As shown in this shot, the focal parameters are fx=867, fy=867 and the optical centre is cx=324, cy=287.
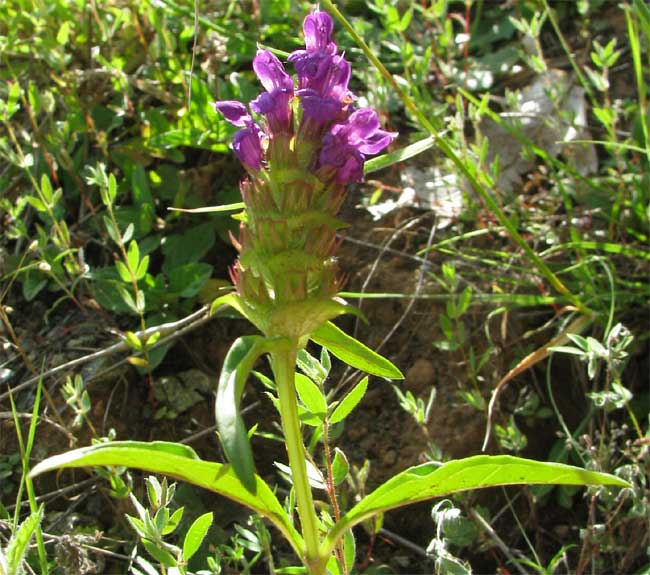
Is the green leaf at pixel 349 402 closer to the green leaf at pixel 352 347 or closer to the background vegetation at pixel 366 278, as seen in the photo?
the green leaf at pixel 352 347

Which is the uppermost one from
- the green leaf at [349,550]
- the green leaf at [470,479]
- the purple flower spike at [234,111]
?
the purple flower spike at [234,111]

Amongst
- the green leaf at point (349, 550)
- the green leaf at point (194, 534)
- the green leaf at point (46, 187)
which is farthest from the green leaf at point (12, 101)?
the green leaf at point (349, 550)

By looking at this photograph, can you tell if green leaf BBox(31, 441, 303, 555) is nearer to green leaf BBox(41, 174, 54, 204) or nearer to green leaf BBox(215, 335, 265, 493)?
green leaf BBox(215, 335, 265, 493)

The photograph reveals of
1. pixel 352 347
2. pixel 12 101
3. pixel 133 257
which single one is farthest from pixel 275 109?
pixel 12 101

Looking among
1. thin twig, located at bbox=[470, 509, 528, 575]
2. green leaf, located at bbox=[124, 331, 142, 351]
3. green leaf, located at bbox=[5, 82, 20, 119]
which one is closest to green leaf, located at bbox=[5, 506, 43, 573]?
green leaf, located at bbox=[124, 331, 142, 351]

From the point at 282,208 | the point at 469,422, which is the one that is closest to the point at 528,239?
the point at 469,422

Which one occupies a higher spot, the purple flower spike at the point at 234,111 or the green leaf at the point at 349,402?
the purple flower spike at the point at 234,111
